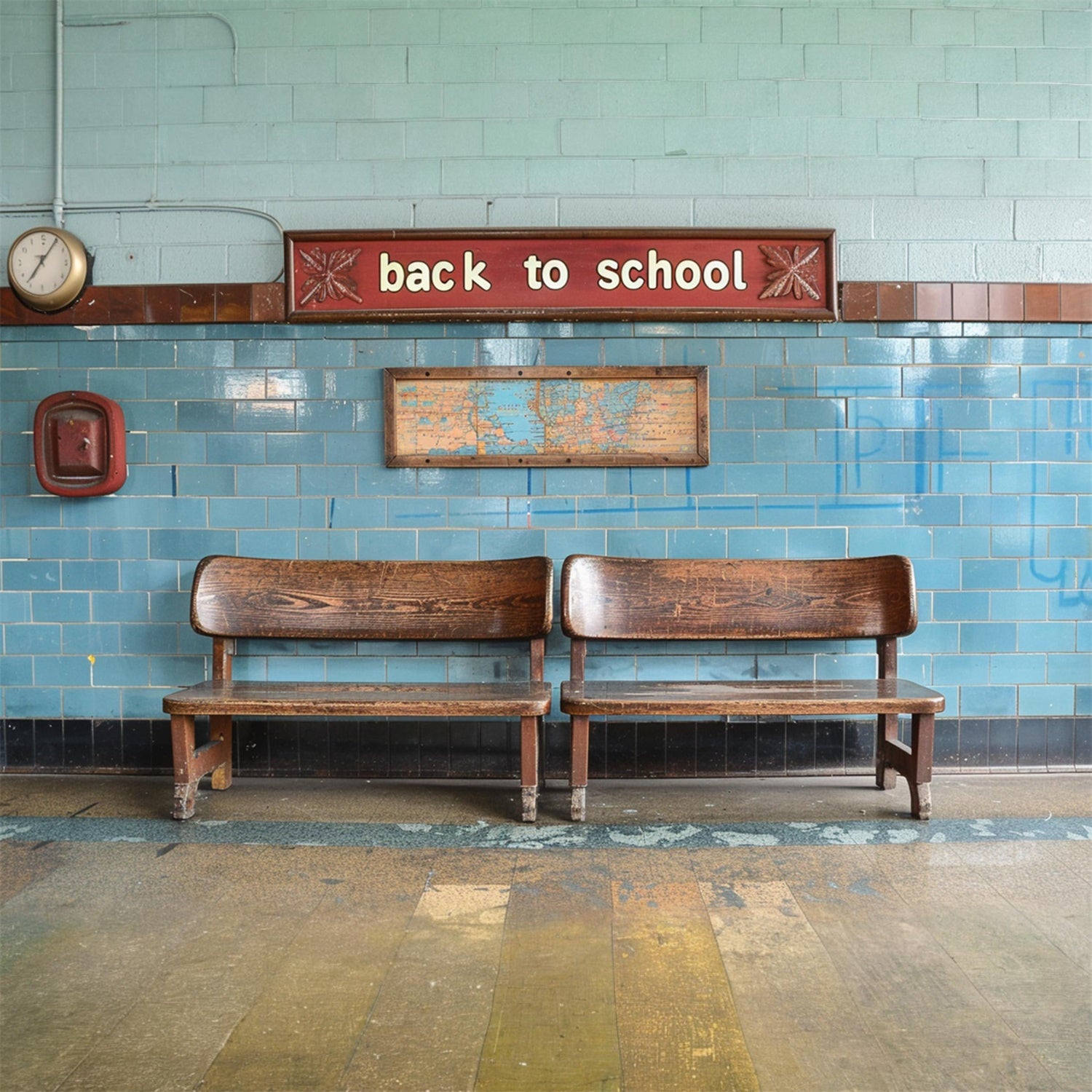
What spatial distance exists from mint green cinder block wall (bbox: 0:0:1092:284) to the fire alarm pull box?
1285 mm

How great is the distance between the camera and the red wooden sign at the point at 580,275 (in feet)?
11.7

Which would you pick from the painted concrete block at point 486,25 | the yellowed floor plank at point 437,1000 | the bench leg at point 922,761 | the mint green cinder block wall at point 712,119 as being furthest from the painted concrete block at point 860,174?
the yellowed floor plank at point 437,1000

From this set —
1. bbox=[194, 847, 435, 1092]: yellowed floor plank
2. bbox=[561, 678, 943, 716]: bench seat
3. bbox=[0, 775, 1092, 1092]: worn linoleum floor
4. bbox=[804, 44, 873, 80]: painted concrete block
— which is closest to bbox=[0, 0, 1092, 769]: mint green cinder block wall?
bbox=[804, 44, 873, 80]: painted concrete block

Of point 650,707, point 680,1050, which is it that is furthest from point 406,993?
point 650,707

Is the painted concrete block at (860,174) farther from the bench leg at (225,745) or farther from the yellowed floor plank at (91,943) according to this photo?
the yellowed floor plank at (91,943)

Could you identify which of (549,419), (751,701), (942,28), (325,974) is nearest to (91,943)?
(325,974)

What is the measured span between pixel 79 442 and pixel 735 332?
9.62 feet

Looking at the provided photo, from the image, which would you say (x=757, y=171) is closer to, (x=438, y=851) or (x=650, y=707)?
(x=650, y=707)

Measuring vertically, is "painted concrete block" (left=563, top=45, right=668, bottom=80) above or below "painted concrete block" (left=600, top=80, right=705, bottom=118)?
above

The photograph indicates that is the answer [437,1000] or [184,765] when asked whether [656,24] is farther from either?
[437,1000]

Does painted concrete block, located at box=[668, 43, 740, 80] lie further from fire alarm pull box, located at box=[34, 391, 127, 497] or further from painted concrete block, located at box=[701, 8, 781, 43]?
fire alarm pull box, located at box=[34, 391, 127, 497]

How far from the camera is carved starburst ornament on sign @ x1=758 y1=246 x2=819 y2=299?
3.55 meters

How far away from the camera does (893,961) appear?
1.96 metres

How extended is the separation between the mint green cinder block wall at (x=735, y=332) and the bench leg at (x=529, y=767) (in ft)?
2.29
